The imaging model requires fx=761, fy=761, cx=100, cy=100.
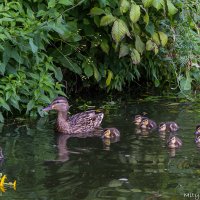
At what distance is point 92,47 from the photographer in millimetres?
12828

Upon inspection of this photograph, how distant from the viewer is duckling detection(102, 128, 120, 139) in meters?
10.6

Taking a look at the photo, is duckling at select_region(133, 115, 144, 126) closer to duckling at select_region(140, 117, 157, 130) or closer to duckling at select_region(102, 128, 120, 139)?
duckling at select_region(140, 117, 157, 130)

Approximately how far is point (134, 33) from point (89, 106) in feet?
5.03

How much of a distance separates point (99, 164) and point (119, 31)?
3.20 metres

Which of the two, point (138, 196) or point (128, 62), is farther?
point (128, 62)

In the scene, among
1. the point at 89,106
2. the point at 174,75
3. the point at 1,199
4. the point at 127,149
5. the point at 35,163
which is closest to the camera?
the point at 1,199

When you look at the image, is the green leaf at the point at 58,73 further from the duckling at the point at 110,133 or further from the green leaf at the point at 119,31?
the duckling at the point at 110,133

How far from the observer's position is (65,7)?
1217 cm

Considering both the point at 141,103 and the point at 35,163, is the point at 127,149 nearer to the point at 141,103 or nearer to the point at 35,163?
the point at 35,163

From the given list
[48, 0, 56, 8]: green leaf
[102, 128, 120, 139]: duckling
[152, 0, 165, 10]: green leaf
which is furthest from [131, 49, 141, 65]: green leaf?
[102, 128, 120, 139]: duckling

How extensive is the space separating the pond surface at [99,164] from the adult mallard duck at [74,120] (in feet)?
0.63

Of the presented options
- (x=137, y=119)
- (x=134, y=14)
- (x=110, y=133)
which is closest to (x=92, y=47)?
(x=134, y=14)

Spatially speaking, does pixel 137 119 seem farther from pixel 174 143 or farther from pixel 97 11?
pixel 97 11

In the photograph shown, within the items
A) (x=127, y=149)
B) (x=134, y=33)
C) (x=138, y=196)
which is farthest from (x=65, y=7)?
(x=138, y=196)
